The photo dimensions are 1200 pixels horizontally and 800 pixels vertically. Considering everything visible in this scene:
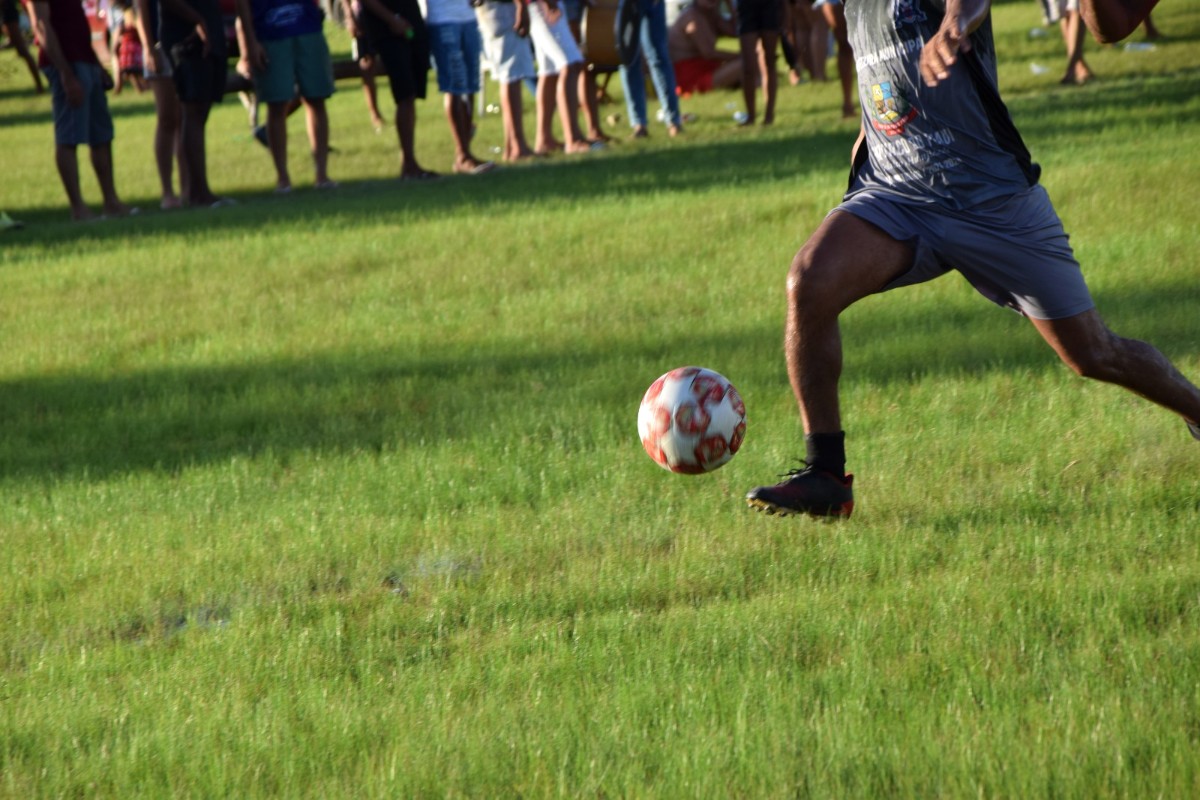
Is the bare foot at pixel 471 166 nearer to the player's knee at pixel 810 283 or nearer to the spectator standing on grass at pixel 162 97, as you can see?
the spectator standing on grass at pixel 162 97

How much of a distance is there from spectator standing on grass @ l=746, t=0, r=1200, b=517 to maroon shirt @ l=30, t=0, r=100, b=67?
8791 millimetres

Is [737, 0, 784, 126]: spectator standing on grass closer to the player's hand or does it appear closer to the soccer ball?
the soccer ball

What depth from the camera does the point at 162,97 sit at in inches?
482

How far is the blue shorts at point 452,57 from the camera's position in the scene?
13.1 meters

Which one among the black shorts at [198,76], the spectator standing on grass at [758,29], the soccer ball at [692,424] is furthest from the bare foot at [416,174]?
the soccer ball at [692,424]

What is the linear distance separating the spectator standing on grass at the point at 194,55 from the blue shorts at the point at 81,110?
0.66 metres

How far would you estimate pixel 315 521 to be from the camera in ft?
16.7

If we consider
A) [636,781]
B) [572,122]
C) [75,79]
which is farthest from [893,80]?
[572,122]

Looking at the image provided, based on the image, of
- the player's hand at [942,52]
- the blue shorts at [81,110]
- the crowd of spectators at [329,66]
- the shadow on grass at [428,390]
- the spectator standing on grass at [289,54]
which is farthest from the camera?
the spectator standing on grass at [289,54]

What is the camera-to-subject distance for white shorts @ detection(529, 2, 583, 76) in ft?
44.8

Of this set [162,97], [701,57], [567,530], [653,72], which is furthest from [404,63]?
[567,530]

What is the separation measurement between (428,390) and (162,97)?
6.62m

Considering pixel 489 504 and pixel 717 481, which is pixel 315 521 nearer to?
pixel 489 504

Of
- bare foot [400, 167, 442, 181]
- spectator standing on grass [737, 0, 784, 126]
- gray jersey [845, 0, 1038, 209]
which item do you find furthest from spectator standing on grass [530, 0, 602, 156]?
gray jersey [845, 0, 1038, 209]
